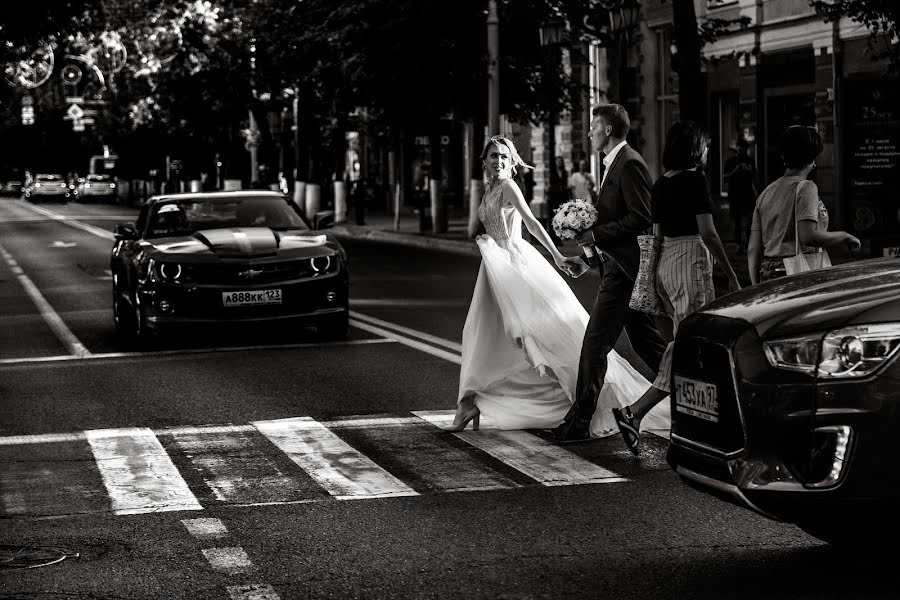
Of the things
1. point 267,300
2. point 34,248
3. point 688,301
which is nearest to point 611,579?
point 688,301

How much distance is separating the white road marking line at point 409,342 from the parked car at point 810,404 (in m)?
7.10

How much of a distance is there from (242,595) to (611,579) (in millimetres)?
1341

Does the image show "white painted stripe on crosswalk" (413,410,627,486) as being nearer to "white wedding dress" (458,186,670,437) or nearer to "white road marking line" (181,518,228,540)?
"white wedding dress" (458,186,670,437)

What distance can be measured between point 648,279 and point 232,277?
652 cm

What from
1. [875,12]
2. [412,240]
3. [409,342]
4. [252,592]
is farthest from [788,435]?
[412,240]

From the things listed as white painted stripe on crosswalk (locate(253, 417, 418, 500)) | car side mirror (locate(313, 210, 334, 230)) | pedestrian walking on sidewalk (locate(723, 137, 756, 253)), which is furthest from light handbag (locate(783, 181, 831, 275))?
pedestrian walking on sidewalk (locate(723, 137, 756, 253))

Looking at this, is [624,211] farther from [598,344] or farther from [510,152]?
[510,152]

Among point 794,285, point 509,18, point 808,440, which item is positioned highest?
point 509,18

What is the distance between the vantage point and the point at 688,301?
829 cm

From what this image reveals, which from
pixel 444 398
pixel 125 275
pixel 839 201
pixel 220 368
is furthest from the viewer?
pixel 839 201

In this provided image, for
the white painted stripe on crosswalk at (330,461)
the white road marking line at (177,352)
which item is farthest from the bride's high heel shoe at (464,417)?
the white road marking line at (177,352)

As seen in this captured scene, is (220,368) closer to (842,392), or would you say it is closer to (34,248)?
(842,392)

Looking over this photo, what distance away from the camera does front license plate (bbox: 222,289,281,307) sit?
14.2 meters

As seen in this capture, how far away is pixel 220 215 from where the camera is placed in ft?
50.9
